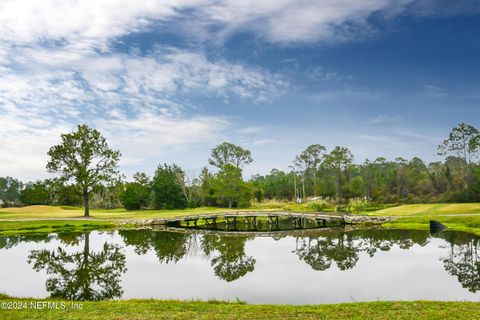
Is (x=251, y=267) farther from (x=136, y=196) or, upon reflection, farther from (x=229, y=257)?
(x=136, y=196)

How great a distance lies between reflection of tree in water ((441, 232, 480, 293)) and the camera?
20.1 meters

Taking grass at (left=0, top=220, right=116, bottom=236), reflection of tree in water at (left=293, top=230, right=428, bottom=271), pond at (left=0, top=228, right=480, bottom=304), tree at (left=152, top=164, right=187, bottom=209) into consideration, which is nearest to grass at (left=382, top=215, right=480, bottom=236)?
pond at (left=0, top=228, right=480, bottom=304)


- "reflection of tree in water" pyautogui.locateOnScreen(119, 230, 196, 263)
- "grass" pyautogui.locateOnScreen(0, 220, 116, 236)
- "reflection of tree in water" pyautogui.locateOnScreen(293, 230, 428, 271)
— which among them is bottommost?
"reflection of tree in water" pyautogui.locateOnScreen(293, 230, 428, 271)

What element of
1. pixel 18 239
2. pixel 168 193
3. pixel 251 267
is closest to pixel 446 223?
pixel 251 267

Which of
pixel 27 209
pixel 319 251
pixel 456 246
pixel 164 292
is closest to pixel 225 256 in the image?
pixel 319 251

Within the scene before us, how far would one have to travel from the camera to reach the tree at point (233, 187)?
8125 centimetres

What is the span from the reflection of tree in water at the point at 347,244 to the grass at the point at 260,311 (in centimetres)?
1112

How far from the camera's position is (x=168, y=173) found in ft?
279

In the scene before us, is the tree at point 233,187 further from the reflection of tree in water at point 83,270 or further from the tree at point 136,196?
the reflection of tree in water at point 83,270

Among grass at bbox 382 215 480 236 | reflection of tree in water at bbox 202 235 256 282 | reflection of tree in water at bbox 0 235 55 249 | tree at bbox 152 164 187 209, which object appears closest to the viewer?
reflection of tree in water at bbox 202 235 256 282

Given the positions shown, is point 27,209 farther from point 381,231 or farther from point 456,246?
point 456,246

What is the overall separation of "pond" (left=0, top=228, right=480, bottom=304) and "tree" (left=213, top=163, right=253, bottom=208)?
40.7 m

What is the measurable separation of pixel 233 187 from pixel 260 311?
Answer: 227ft

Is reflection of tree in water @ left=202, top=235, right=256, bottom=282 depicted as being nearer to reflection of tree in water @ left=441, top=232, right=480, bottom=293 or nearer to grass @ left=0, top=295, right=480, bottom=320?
grass @ left=0, top=295, right=480, bottom=320
